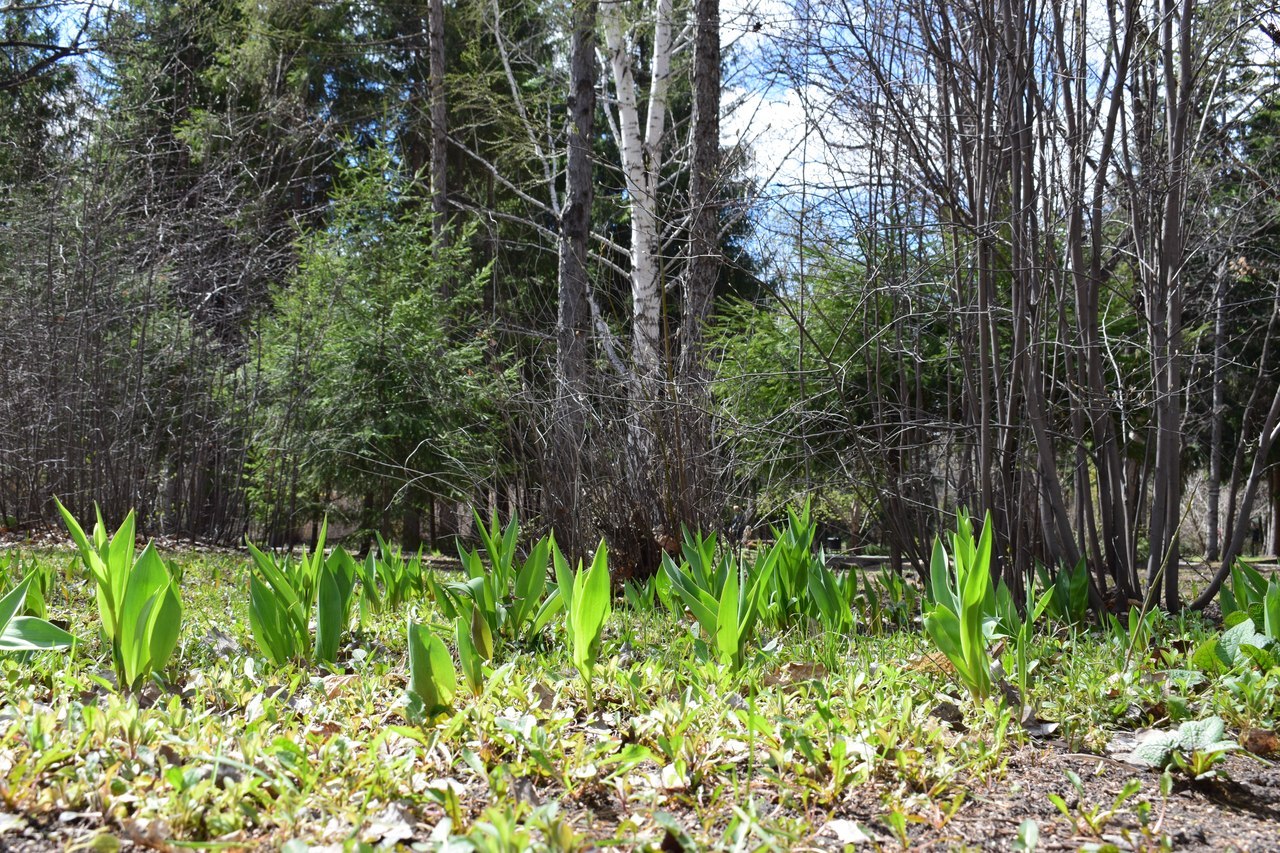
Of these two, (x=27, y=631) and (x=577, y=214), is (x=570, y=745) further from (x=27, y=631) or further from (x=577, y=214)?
(x=577, y=214)

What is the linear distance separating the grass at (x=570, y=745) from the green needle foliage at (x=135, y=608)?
4.3 inches

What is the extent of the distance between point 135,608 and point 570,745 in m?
1.08

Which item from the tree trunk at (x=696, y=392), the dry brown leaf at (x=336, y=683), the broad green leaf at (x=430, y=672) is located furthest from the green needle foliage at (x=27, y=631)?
the tree trunk at (x=696, y=392)

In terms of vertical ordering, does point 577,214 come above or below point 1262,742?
above

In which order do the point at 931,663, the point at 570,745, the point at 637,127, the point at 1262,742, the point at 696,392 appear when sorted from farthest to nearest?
the point at 637,127
the point at 696,392
the point at 931,663
the point at 1262,742
the point at 570,745

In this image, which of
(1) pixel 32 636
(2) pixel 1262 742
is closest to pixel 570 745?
(1) pixel 32 636

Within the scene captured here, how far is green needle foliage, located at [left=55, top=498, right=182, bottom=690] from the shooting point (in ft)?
7.17

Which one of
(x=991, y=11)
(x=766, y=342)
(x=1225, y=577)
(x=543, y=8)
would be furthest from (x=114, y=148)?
(x=1225, y=577)

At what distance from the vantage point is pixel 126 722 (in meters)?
1.88

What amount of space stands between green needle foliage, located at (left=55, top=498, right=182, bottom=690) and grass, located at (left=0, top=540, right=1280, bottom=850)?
0.36ft

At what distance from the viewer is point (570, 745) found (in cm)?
188

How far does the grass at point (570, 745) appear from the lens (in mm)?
1550

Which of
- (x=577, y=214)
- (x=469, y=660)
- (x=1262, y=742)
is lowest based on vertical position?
(x=1262, y=742)

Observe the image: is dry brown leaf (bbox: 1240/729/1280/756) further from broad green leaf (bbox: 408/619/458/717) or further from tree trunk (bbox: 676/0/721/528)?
tree trunk (bbox: 676/0/721/528)
